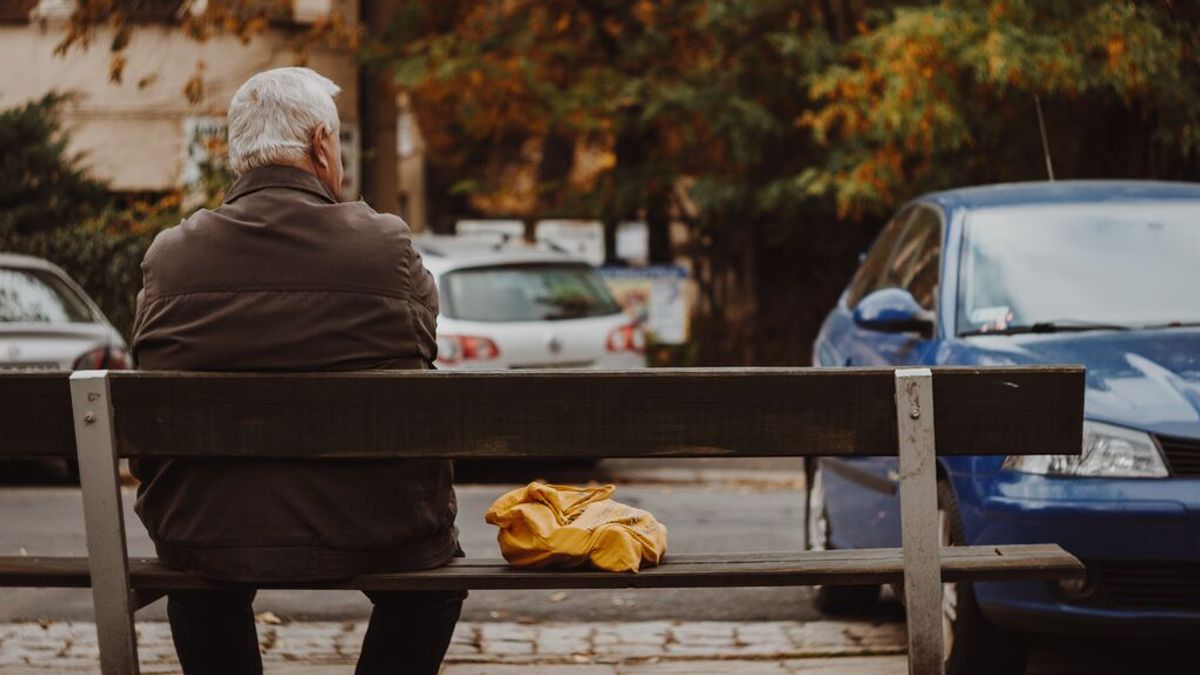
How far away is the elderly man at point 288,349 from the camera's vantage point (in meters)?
3.95

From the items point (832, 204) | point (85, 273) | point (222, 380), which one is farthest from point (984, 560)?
point (85, 273)

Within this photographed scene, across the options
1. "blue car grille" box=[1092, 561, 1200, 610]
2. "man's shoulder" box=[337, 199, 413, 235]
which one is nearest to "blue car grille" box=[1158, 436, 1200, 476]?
"blue car grille" box=[1092, 561, 1200, 610]

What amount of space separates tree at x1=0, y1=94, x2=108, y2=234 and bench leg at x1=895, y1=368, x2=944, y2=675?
1537cm

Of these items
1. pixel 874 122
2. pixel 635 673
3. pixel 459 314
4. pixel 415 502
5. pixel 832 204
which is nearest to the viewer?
pixel 415 502

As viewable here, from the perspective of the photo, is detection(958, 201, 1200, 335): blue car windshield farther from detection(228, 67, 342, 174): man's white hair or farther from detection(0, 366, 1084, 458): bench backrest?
detection(228, 67, 342, 174): man's white hair

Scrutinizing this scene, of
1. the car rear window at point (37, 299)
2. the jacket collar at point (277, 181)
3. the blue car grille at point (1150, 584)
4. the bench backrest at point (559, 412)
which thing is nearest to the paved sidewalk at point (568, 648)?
the blue car grille at point (1150, 584)

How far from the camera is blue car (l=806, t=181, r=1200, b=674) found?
17.5 ft

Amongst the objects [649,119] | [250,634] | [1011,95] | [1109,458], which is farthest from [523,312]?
[250,634]

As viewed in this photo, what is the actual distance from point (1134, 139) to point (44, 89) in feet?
40.3

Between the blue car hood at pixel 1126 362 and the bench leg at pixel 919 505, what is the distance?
1436 mm

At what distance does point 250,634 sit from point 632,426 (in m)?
0.95

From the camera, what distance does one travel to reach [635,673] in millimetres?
6223

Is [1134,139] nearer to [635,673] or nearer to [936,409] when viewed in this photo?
[635,673]

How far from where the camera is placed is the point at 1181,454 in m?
5.38
